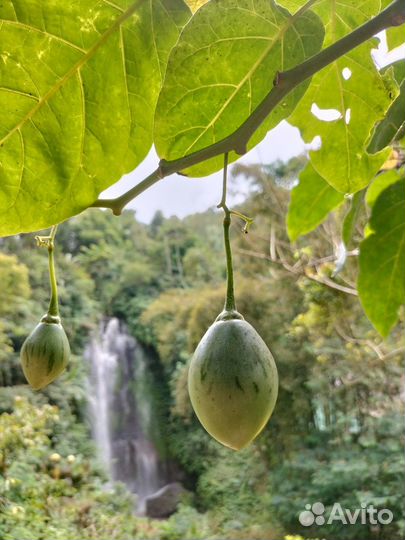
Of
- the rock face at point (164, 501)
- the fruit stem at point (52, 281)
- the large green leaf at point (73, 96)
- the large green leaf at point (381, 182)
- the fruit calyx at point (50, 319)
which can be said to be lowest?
A: the rock face at point (164, 501)

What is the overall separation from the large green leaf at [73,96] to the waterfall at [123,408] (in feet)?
19.8

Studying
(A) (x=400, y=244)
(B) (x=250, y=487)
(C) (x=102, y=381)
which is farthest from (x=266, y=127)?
(C) (x=102, y=381)

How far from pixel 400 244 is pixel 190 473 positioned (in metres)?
6.24

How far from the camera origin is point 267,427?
508cm

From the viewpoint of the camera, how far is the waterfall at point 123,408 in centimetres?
648

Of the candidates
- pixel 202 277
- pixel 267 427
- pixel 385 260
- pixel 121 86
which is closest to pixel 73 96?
pixel 121 86

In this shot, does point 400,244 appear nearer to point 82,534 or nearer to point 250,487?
point 82,534

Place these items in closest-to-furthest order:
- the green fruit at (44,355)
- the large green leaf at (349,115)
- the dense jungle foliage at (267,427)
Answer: the green fruit at (44,355) → the large green leaf at (349,115) → the dense jungle foliage at (267,427)

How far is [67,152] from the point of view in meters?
0.39

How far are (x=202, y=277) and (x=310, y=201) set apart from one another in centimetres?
746

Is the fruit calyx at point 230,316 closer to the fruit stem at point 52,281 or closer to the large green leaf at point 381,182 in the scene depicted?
the fruit stem at point 52,281

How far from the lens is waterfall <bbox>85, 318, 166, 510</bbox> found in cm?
648

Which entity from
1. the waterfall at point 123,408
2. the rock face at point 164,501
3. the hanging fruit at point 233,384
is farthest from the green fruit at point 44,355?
the waterfall at point 123,408

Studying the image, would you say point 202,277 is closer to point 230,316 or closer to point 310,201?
point 310,201
